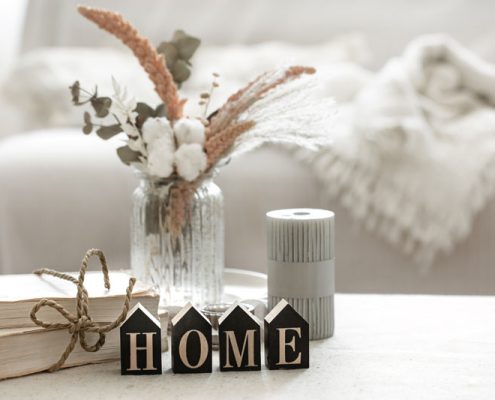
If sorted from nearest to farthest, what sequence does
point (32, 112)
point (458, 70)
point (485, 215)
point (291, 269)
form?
point (291, 269) → point (485, 215) → point (458, 70) → point (32, 112)

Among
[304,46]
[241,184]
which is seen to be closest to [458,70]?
[241,184]

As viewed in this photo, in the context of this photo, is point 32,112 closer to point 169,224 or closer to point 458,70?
point 458,70

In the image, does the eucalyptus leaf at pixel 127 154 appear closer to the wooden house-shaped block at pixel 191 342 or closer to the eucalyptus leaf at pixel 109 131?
the eucalyptus leaf at pixel 109 131

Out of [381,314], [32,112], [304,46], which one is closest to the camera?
[381,314]

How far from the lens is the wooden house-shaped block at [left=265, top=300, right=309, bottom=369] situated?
0.90m

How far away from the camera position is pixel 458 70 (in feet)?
7.22

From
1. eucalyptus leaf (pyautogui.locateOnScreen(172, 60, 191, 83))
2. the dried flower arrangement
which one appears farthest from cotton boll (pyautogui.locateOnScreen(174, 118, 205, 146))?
eucalyptus leaf (pyautogui.locateOnScreen(172, 60, 191, 83))

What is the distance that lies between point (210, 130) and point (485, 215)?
0.95 meters

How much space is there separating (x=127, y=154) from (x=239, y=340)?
0.36 metres

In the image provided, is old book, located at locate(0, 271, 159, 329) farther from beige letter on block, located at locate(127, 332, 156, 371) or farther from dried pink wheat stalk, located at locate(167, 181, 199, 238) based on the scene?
dried pink wheat stalk, located at locate(167, 181, 199, 238)

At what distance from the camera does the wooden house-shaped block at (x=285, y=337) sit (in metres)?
0.90

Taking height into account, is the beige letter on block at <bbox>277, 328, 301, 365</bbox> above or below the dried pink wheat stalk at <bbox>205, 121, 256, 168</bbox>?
below

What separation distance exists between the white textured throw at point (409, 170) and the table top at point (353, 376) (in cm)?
81

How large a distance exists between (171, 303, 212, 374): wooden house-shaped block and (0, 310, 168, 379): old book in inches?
3.1
